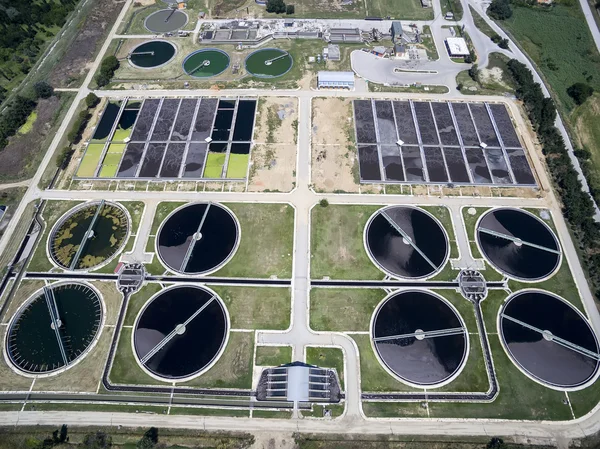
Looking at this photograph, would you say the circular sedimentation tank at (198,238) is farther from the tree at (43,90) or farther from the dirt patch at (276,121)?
the tree at (43,90)

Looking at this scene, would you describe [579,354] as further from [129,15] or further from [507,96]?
[129,15]

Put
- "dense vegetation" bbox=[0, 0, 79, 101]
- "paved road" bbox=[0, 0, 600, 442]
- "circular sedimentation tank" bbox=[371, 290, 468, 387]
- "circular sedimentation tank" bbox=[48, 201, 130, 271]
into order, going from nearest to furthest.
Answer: "paved road" bbox=[0, 0, 600, 442]
"circular sedimentation tank" bbox=[371, 290, 468, 387]
"circular sedimentation tank" bbox=[48, 201, 130, 271]
"dense vegetation" bbox=[0, 0, 79, 101]

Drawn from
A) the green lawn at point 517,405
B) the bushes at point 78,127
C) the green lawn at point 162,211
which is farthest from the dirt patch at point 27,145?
the green lawn at point 517,405

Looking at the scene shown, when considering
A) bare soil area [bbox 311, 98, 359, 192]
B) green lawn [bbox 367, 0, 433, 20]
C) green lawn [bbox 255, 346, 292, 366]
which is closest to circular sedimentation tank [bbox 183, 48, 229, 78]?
bare soil area [bbox 311, 98, 359, 192]

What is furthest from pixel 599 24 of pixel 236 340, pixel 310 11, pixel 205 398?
pixel 205 398

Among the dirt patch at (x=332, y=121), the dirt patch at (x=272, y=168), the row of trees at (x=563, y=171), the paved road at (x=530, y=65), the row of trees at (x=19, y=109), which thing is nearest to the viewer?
the row of trees at (x=563, y=171)

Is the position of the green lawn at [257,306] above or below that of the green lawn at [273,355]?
above

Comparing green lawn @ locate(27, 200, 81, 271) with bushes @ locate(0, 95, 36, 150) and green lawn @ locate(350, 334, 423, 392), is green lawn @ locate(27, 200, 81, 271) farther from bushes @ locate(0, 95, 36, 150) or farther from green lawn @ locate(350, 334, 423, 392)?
green lawn @ locate(350, 334, 423, 392)
